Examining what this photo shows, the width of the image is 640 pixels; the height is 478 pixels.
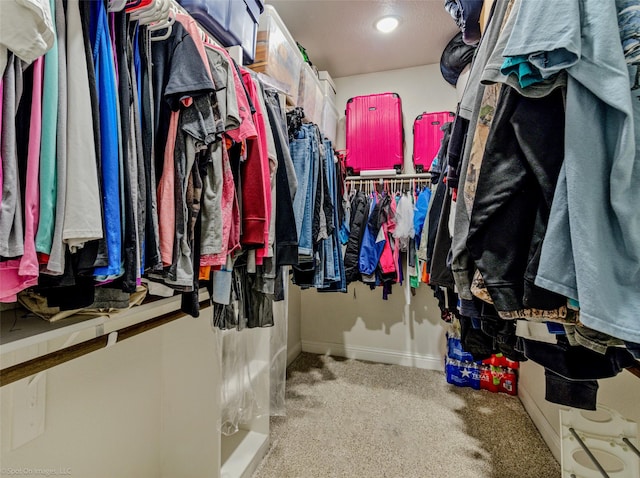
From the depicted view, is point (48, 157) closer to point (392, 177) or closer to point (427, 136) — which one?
point (392, 177)

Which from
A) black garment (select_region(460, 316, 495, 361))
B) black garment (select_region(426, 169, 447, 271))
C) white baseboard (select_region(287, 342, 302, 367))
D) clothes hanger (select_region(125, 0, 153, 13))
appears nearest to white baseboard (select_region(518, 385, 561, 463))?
black garment (select_region(460, 316, 495, 361))

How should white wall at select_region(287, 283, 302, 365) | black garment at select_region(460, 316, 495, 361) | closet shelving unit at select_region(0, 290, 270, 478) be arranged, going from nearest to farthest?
closet shelving unit at select_region(0, 290, 270, 478)
black garment at select_region(460, 316, 495, 361)
white wall at select_region(287, 283, 302, 365)

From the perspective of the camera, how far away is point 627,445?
97 centimetres

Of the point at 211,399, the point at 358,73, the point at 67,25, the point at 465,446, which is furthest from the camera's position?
the point at 358,73

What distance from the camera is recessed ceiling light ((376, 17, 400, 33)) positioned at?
2.02 meters

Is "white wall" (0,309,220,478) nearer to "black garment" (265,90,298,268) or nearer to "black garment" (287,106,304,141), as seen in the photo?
"black garment" (265,90,298,268)

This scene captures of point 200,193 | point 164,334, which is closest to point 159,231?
point 200,193

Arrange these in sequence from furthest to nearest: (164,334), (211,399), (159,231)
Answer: (164,334), (211,399), (159,231)

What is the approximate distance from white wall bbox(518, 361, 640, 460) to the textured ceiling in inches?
86.6

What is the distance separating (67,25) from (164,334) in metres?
1.12

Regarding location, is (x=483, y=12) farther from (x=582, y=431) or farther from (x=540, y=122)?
Answer: (x=582, y=431)

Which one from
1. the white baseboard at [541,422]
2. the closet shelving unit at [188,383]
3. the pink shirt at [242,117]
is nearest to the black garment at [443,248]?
the pink shirt at [242,117]

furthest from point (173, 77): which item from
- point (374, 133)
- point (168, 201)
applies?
point (374, 133)

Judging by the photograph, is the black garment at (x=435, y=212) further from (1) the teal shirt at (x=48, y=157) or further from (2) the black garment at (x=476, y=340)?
(1) the teal shirt at (x=48, y=157)
